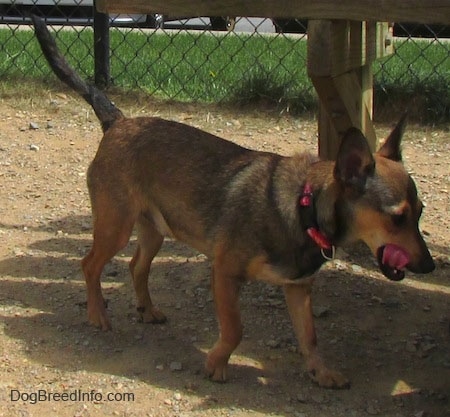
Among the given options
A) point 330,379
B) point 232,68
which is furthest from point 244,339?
point 232,68

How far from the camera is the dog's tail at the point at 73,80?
4.05m

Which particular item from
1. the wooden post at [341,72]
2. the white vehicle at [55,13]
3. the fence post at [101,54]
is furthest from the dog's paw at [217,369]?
the white vehicle at [55,13]

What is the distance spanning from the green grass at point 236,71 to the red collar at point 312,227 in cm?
321

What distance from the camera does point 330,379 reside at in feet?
11.3

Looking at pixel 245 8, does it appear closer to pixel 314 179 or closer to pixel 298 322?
pixel 314 179

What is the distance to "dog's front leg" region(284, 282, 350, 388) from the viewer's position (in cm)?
346

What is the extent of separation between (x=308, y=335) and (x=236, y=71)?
417 centimetres

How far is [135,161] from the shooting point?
380 centimetres

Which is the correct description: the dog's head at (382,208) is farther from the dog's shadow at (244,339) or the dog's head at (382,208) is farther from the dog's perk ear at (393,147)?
the dog's shadow at (244,339)

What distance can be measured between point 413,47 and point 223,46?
178 centimetres

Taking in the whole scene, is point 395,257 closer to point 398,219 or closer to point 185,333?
point 398,219

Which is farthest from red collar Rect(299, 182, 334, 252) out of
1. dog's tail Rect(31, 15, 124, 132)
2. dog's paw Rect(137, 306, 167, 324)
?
dog's tail Rect(31, 15, 124, 132)

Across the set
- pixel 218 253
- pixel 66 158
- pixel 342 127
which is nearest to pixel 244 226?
pixel 218 253

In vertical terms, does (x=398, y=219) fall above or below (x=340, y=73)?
below
